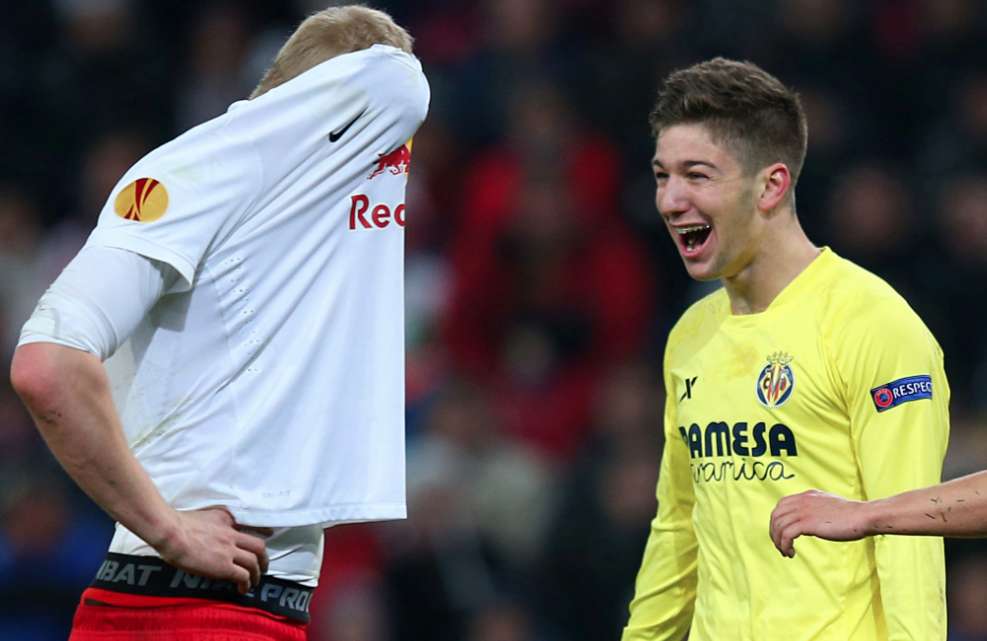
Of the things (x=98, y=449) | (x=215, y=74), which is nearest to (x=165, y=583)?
(x=98, y=449)

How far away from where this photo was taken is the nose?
3705mm

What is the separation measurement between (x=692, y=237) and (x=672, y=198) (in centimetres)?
12

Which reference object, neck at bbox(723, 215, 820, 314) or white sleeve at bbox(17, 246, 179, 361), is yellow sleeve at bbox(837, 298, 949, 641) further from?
white sleeve at bbox(17, 246, 179, 361)

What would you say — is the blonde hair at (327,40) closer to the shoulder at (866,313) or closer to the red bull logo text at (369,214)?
the red bull logo text at (369,214)

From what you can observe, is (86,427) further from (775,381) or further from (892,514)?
(775,381)

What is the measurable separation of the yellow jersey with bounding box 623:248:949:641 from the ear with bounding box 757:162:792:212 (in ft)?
0.57

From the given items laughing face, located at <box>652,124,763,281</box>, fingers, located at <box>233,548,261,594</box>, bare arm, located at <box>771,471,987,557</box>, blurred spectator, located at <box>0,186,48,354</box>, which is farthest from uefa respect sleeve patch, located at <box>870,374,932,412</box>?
blurred spectator, located at <box>0,186,48,354</box>

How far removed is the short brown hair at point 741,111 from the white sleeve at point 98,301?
1.45 metres

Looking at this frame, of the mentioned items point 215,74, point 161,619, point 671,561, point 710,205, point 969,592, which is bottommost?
point 161,619

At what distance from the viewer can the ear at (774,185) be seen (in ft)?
12.2

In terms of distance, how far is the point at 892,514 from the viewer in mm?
2914

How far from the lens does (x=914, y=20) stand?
9.10 m

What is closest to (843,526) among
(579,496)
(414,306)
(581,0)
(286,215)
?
(286,215)

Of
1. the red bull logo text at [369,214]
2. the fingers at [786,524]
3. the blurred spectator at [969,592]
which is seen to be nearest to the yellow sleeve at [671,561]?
the fingers at [786,524]
